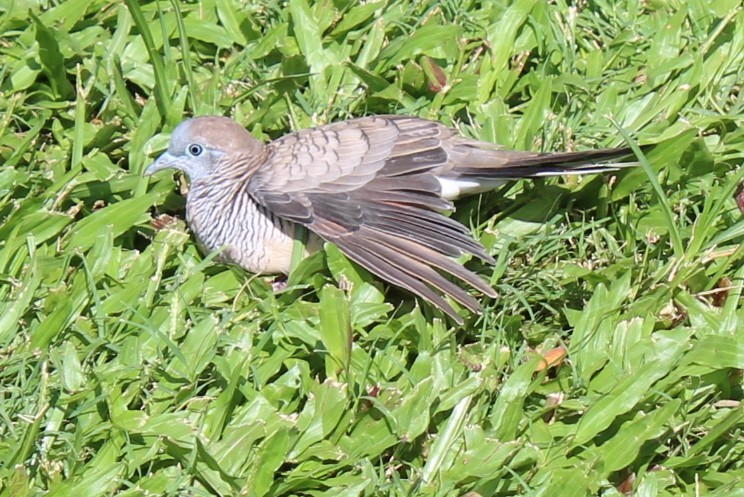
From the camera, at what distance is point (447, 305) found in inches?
186

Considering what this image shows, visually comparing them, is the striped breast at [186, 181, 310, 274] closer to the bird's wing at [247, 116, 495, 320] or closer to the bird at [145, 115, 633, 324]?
the bird at [145, 115, 633, 324]

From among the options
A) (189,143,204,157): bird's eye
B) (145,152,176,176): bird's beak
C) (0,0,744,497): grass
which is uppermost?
(189,143,204,157): bird's eye

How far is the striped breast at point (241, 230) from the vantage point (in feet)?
16.6

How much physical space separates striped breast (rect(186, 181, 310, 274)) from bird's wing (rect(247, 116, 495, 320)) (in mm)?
108

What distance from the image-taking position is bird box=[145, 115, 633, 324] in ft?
16.1

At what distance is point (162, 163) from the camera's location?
5148mm

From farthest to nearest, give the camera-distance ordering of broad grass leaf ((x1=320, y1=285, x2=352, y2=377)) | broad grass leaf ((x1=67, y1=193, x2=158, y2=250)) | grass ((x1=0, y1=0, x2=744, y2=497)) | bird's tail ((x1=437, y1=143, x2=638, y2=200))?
bird's tail ((x1=437, y1=143, x2=638, y2=200)), broad grass leaf ((x1=67, y1=193, x2=158, y2=250)), broad grass leaf ((x1=320, y1=285, x2=352, y2=377)), grass ((x1=0, y1=0, x2=744, y2=497))

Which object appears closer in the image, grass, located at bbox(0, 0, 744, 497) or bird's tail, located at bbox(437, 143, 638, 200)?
grass, located at bbox(0, 0, 744, 497)

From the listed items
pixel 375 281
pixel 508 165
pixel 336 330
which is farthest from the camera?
pixel 508 165

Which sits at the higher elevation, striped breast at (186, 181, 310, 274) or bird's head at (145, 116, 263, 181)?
bird's head at (145, 116, 263, 181)

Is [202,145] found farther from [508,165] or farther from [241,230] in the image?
[508,165]

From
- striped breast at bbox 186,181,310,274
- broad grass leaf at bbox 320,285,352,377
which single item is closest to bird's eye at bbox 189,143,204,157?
striped breast at bbox 186,181,310,274

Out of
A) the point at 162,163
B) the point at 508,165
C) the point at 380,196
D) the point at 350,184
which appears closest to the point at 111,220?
the point at 162,163

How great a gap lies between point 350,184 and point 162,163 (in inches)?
30.9
